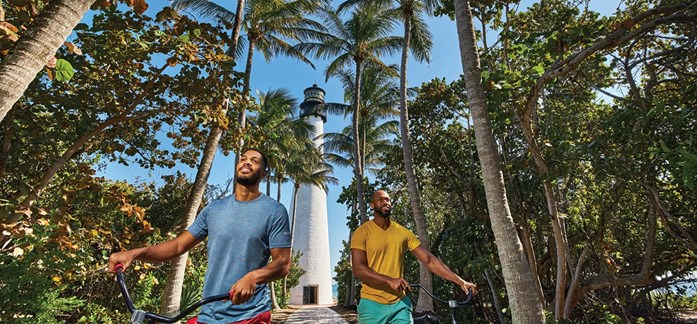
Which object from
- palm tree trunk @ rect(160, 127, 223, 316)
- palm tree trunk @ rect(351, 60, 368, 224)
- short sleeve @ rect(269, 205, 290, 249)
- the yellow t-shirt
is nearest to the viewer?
short sleeve @ rect(269, 205, 290, 249)

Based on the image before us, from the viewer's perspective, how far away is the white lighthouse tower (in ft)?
100.0

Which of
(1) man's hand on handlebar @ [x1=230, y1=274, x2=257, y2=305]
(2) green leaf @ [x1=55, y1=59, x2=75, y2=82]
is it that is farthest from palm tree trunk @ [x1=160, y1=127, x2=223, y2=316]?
(1) man's hand on handlebar @ [x1=230, y1=274, x2=257, y2=305]

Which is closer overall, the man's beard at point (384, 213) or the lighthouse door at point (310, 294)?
the man's beard at point (384, 213)

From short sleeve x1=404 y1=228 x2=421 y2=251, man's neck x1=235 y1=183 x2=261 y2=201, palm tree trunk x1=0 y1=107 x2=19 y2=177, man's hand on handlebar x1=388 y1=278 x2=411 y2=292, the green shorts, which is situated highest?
palm tree trunk x1=0 y1=107 x2=19 y2=177

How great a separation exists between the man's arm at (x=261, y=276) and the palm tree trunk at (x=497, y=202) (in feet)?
10.1

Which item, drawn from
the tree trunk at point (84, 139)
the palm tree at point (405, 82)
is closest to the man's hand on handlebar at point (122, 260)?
the tree trunk at point (84, 139)

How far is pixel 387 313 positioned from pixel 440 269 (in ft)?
1.80

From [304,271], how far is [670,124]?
91.6 ft

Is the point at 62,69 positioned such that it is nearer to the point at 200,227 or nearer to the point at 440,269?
the point at 200,227

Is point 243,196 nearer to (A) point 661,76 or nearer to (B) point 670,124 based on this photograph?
(B) point 670,124

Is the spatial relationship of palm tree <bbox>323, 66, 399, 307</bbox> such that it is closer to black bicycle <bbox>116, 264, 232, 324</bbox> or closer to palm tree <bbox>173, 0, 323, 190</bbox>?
palm tree <bbox>173, 0, 323, 190</bbox>

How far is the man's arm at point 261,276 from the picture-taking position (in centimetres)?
159

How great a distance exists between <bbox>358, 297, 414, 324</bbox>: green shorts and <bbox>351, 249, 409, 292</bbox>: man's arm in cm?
21

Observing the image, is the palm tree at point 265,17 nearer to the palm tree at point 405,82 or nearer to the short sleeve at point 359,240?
the palm tree at point 405,82
